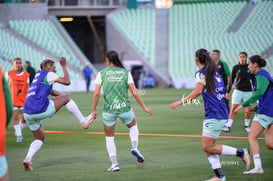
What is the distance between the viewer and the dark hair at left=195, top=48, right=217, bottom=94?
908cm

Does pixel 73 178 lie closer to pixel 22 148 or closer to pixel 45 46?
pixel 22 148

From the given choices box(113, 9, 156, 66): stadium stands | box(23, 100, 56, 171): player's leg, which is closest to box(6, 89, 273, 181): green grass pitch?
box(23, 100, 56, 171): player's leg

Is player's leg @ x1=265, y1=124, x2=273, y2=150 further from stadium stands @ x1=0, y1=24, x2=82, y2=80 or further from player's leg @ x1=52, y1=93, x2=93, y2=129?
stadium stands @ x1=0, y1=24, x2=82, y2=80

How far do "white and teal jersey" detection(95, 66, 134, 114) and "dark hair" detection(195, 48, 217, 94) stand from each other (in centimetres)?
187

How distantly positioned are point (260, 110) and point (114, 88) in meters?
2.54

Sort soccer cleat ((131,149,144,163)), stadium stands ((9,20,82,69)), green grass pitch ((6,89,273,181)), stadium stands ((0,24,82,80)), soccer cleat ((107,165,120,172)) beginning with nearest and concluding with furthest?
green grass pitch ((6,89,273,181)) < soccer cleat ((107,165,120,172)) < soccer cleat ((131,149,144,163)) < stadium stands ((0,24,82,80)) < stadium stands ((9,20,82,69))

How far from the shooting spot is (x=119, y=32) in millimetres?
57750

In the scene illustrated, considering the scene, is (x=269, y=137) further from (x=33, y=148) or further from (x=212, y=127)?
(x=33, y=148)

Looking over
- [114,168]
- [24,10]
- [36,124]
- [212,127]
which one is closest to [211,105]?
[212,127]

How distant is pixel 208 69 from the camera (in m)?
9.09

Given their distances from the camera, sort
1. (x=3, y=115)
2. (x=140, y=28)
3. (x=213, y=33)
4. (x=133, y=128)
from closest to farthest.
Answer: (x=3, y=115), (x=133, y=128), (x=213, y=33), (x=140, y=28)

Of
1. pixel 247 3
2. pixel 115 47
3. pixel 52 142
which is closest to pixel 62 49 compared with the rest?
pixel 115 47

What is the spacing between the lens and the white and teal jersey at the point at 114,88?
Result: 1057 centimetres

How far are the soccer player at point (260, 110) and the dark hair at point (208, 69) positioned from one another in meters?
1.14
